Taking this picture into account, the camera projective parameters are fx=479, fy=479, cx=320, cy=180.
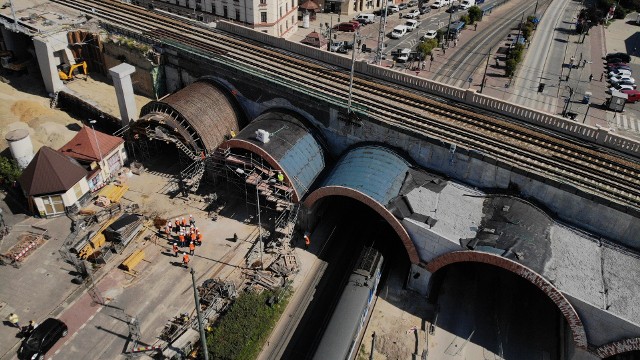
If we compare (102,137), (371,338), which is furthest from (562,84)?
(102,137)

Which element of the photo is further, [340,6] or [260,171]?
[340,6]

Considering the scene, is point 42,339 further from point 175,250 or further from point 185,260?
point 175,250

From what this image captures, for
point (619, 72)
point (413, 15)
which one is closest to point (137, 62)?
point (413, 15)

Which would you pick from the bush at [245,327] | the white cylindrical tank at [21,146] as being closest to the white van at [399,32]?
the white cylindrical tank at [21,146]

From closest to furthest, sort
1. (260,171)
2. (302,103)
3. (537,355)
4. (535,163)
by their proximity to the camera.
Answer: (537,355)
(535,163)
(260,171)
(302,103)

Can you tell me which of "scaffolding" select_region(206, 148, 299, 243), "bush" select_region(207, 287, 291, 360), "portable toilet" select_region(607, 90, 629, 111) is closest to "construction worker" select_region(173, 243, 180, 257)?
"scaffolding" select_region(206, 148, 299, 243)

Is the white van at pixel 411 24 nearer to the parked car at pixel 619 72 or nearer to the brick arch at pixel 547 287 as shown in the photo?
the parked car at pixel 619 72

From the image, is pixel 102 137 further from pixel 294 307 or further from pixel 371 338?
pixel 371 338

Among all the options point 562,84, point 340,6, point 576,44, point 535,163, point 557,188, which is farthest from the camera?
point 340,6
